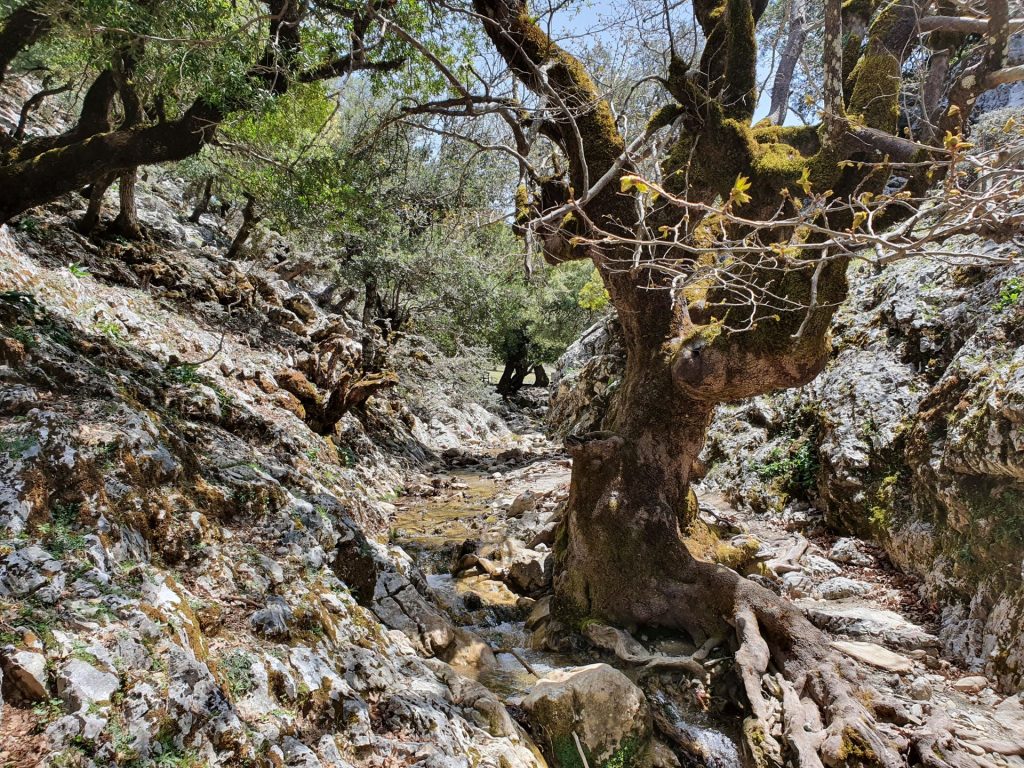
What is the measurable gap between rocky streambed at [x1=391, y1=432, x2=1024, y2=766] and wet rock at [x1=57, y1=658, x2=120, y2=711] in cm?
302

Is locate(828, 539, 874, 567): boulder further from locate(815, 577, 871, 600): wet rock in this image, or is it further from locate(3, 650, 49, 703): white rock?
locate(3, 650, 49, 703): white rock

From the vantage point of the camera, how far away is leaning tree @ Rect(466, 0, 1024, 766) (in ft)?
13.6

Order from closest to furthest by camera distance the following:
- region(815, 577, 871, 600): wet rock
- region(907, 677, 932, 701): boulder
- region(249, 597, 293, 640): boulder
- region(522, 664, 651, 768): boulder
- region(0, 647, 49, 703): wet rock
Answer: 1. region(0, 647, 49, 703): wet rock
2. region(249, 597, 293, 640): boulder
3. region(522, 664, 651, 768): boulder
4. region(907, 677, 932, 701): boulder
5. region(815, 577, 871, 600): wet rock

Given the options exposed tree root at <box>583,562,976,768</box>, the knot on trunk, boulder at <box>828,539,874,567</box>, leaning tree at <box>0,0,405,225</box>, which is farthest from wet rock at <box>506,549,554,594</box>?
leaning tree at <box>0,0,405,225</box>

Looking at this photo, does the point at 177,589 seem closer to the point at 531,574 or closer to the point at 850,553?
the point at 531,574

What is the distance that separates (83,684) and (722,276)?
19.5 feet

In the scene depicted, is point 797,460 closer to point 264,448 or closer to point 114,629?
point 264,448

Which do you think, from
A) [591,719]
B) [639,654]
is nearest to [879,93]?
[639,654]

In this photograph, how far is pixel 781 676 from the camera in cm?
452

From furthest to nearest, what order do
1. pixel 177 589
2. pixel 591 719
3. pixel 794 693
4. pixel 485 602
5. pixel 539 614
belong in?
pixel 485 602, pixel 539 614, pixel 794 693, pixel 591 719, pixel 177 589

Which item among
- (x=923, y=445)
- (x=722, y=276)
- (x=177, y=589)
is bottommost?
(x=177, y=589)

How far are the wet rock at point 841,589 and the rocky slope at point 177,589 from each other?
4.40 m

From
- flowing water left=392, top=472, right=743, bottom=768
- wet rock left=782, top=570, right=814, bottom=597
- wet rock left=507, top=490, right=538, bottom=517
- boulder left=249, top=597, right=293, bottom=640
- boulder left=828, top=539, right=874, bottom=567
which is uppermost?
boulder left=828, top=539, right=874, bottom=567

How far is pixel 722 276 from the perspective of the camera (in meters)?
5.79
